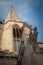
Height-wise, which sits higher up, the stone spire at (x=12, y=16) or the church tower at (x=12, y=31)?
the stone spire at (x=12, y=16)

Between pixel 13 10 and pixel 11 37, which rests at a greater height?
pixel 13 10

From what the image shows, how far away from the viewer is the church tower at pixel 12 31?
69.9ft

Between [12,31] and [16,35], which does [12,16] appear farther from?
[16,35]

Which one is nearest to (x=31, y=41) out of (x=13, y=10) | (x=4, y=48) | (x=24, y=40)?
(x=24, y=40)

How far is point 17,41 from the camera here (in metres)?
21.7

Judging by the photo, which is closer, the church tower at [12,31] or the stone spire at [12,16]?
the church tower at [12,31]

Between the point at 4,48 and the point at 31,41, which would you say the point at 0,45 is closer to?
the point at 4,48

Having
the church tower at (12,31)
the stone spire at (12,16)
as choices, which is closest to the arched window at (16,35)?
the church tower at (12,31)

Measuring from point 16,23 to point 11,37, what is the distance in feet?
6.59

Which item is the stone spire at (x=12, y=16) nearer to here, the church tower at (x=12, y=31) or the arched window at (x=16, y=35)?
the church tower at (x=12, y=31)

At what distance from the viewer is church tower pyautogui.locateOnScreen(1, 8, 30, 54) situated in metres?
21.3

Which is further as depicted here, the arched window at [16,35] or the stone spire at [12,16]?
the stone spire at [12,16]

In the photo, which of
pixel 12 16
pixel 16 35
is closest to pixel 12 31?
pixel 16 35

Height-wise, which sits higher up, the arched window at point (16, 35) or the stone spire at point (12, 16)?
the stone spire at point (12, 16)
